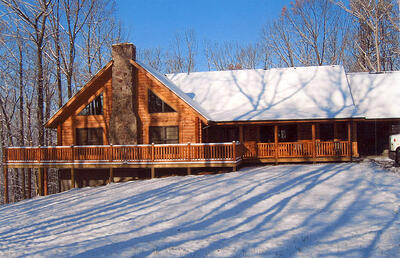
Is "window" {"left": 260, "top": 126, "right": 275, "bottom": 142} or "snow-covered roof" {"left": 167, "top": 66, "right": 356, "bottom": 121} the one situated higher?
"snow-covered roof" {"left": 167, "top": 66, "right": 356, "bottom": 121}

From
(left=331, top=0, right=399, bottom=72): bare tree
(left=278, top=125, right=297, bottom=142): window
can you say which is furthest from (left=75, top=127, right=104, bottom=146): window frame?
(left=331, top=0, right=399, bottom=72): bare tree

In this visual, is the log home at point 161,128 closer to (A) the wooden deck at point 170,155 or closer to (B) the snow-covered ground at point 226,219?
(A) the wooden deck at point 170,155

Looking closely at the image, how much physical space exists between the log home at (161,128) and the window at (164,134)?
6 cm

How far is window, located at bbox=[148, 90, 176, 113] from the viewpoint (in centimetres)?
1927

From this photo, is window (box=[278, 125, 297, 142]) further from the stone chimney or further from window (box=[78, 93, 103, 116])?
window (box=[78, 93, 103, 116])

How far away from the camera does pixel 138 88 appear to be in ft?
63.9

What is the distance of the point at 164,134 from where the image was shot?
1931 centimetres

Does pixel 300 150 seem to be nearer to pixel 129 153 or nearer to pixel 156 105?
pixel 156 105

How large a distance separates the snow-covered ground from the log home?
248 centimetres

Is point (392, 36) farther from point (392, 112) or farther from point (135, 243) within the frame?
point (135, 243)

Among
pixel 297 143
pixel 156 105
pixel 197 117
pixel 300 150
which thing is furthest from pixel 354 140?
pixel 156 105

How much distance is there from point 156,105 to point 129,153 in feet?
11.6

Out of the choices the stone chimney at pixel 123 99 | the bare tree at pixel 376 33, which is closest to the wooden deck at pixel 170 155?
the stone chimney at pixel 123 99

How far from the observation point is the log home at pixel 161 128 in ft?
57.3
